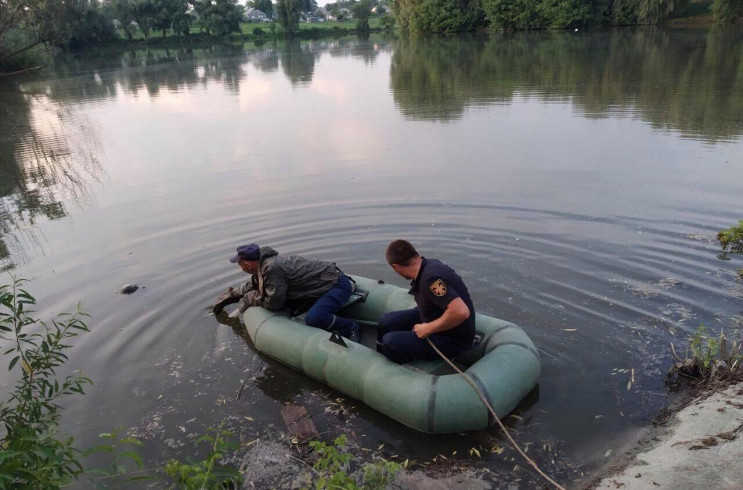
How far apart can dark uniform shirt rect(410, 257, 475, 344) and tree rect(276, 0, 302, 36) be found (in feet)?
289

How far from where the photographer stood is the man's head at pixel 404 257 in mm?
4840

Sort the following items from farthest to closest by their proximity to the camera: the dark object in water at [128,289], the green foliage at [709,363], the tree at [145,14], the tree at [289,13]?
the tree at [289,13] < the tree at [145,14] < the dark object in water at [128,289] < the green foliage at [709,363]

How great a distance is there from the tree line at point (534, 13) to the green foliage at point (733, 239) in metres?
47.9

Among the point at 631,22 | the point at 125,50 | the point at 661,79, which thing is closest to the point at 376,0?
the point at 125,50

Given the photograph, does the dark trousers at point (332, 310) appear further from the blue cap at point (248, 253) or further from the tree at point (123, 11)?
the tree at point (123, 11)

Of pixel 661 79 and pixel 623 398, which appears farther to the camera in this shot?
pixel 661 79

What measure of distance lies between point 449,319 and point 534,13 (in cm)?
6093

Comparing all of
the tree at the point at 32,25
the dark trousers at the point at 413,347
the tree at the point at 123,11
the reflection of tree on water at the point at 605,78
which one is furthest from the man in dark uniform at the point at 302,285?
the tree at the point at 123,11

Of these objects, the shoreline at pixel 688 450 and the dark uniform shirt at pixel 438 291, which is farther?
the dark uniform shirt at pixel 438 291

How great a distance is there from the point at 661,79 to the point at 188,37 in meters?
75.6

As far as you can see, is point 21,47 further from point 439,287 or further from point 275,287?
point 439,287

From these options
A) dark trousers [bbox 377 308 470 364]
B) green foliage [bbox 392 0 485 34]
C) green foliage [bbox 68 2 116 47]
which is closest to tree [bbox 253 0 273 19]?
green foliage [bbox 68 2 116 47]

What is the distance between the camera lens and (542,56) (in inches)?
1336

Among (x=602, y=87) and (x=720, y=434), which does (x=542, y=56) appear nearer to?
(x=602, y=87)
